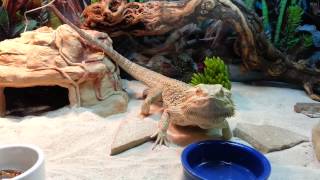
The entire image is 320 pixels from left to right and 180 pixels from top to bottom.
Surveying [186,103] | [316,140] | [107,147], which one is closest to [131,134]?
[107,147]

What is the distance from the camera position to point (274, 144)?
8.26 ft

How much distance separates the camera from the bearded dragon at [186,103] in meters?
2.34

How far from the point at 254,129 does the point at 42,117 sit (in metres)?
1.68

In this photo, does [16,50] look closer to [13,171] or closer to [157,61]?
[157,61]

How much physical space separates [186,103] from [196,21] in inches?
53.1

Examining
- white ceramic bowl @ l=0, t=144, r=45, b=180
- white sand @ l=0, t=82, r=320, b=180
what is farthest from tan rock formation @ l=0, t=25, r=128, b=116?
white ceramic bowl @ l=0, t=144, r=45, b=180

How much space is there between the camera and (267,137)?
2.60m

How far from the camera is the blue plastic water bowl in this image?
2064 millimetres

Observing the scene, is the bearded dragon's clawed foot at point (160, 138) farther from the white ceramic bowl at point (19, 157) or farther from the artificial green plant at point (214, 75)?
the white ceramic bowl at point (19, 157)

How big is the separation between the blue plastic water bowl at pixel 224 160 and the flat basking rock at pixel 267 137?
392 millimetres

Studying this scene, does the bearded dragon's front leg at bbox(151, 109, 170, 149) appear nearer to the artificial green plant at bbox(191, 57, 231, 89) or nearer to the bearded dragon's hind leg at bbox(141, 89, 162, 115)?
the bearded dragon's hind leg at bbox(141, 89, 162, 115)

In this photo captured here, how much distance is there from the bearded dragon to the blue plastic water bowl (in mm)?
248

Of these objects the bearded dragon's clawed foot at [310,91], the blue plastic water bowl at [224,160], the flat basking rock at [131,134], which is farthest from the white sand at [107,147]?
the bearded dragon's clawed foot at [310,91]

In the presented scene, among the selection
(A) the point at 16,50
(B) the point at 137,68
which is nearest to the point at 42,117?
(A) the point at 16,50
